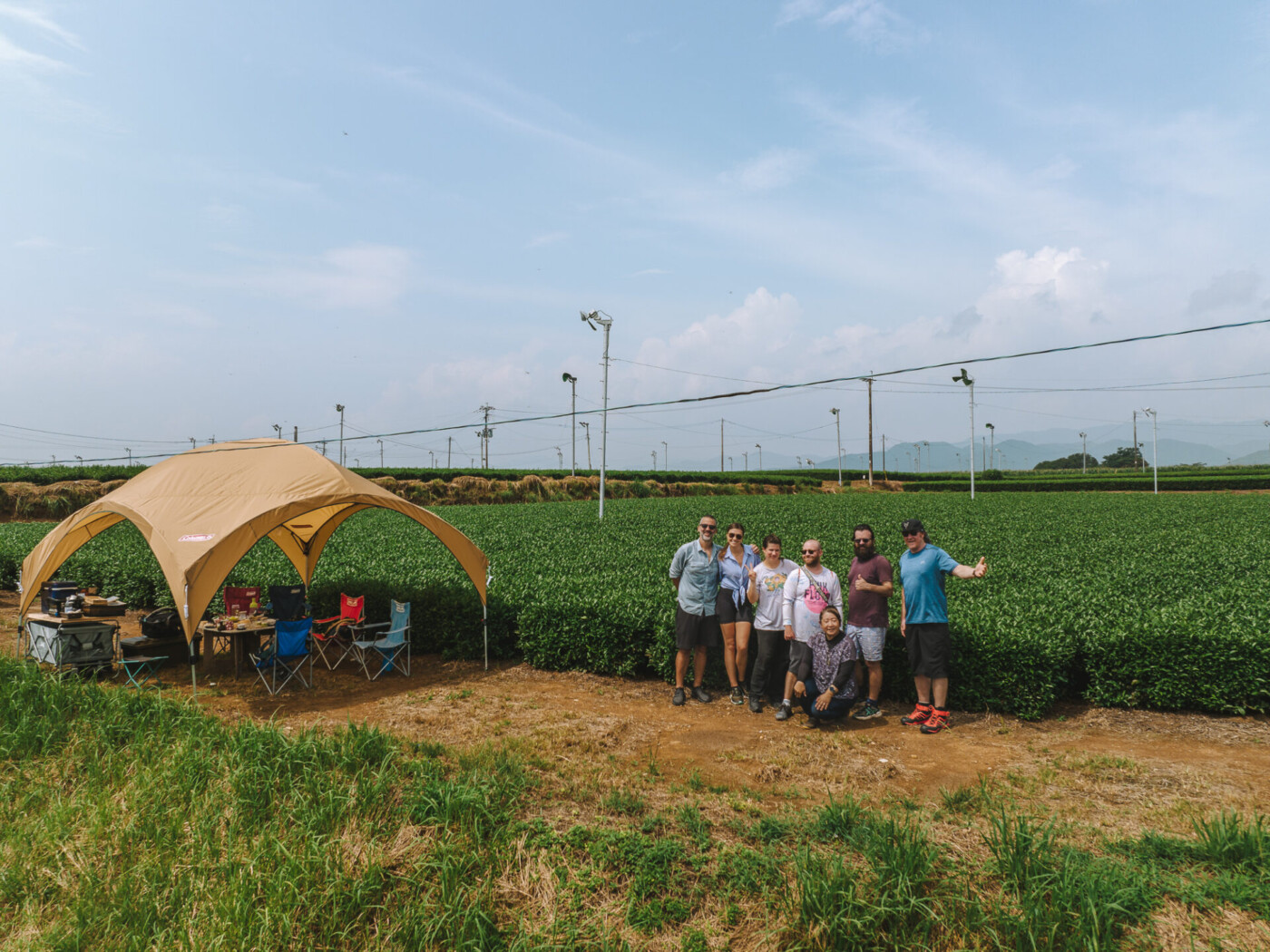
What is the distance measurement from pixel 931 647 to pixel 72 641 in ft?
35.3

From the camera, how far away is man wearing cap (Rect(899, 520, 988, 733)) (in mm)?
7215

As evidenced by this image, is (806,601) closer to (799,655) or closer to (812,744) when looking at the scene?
(799,655)

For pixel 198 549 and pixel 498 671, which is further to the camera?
pixel 498 671

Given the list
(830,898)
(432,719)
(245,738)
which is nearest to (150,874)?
(245,738)

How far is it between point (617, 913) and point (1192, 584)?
12153 mm

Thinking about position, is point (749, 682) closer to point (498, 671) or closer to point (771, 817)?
point (771, 817)

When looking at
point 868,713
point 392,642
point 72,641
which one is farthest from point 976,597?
point 72,641

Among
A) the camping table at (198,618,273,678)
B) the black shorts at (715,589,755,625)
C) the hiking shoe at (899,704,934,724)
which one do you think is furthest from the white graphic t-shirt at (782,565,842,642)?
the camping table at (198,618,273,678)

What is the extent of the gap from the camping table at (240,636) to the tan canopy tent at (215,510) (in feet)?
4.18

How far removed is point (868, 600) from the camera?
742cm

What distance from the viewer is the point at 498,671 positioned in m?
10.3

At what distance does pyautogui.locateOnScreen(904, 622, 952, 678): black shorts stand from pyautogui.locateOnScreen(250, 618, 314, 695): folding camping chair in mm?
7520

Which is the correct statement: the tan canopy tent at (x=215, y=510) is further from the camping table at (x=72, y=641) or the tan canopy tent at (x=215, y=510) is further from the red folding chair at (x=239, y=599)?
the red folding chair at (x=239, y=599)

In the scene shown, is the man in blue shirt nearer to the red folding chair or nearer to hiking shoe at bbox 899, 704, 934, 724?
hiking shoe at bbox 899, 704, 934, 724
